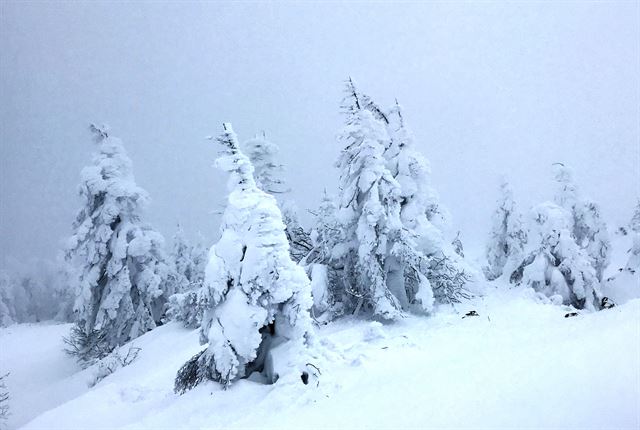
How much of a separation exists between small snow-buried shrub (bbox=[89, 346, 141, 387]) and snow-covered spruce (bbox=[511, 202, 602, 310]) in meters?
19.6

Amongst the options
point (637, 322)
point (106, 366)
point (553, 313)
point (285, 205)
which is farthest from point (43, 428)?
point (285, 205)

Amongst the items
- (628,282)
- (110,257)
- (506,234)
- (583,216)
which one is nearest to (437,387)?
(110,257)

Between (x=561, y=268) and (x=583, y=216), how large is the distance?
13.0m

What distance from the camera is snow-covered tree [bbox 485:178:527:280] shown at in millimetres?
34594

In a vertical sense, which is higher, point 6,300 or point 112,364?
point 112,364

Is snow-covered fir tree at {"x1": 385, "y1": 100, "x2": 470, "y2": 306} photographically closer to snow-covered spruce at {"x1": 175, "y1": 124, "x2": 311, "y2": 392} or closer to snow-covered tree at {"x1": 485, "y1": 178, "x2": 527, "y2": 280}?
snow-covered spruce at {"x1": 175, "y1": 124, "x2": 311, "y2": 392}

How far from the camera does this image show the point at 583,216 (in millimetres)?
29719

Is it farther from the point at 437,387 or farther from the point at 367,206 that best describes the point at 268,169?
the point at 437,387

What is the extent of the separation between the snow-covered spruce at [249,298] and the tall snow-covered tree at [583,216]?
28.5m

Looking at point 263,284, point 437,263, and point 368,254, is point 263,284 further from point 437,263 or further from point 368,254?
point 437,263

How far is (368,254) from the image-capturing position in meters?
14.6

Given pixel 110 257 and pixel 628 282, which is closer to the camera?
pixel 110 257

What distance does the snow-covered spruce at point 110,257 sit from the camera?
21188mm

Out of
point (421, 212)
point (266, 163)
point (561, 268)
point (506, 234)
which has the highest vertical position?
point (266, 163)
